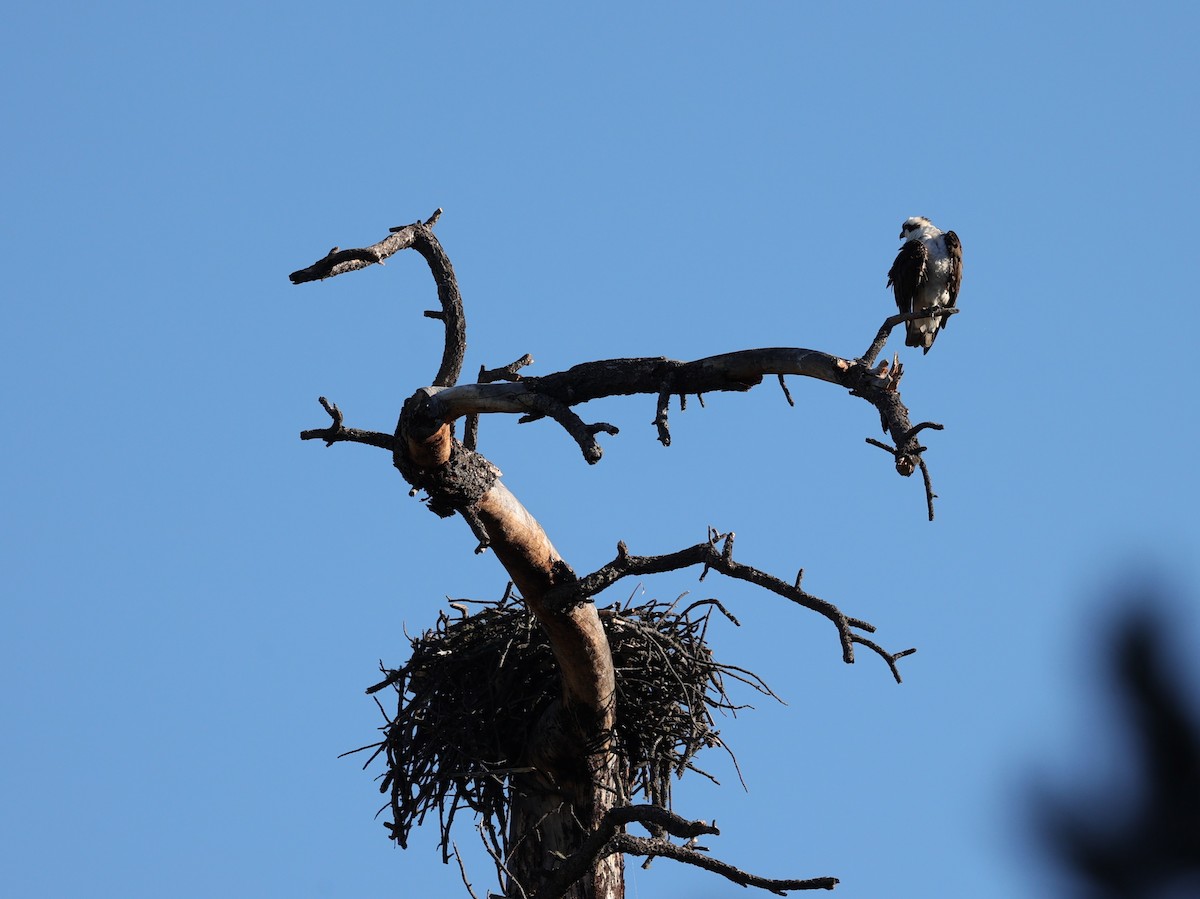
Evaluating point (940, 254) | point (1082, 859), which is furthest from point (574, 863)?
point (940, 254)

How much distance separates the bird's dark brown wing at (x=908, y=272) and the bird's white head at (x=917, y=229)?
227mm

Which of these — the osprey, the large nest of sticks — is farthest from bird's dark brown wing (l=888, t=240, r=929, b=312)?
the large nest of sticks

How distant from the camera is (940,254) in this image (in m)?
11.4

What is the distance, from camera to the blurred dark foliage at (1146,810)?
202 cm

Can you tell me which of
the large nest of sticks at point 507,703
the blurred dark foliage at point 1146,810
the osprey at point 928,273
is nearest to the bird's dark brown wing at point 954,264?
the osprey at point 928,273

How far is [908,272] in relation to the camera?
1131cm

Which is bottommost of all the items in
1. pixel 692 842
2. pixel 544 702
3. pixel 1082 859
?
pixel 1082 859

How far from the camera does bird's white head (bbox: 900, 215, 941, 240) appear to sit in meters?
11.7

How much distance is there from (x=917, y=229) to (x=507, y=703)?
5378mm

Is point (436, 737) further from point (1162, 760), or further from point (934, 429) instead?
point (1162, 760)

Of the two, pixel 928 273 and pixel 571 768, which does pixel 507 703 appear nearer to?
pixel 571 768

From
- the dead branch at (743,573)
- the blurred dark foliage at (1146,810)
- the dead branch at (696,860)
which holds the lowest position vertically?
the blurred dark foliage at (1146,810)

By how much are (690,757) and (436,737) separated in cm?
135

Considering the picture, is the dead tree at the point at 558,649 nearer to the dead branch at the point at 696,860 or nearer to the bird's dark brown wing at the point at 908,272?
the dead branch at the point at 696,860
